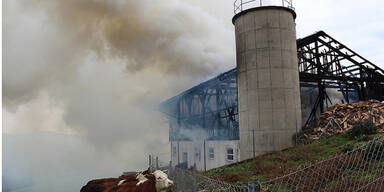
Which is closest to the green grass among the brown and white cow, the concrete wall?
the concrete wall

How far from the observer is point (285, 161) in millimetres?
12766

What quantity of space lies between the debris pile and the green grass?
1245 mm

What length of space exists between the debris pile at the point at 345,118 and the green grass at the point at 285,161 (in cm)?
125

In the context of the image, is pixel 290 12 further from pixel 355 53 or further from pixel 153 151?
pixel 153 151

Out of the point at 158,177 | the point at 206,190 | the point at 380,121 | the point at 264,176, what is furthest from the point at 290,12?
the point at 158,177

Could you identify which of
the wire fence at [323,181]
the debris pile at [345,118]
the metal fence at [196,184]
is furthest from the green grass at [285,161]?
the metal fence at [196,184]

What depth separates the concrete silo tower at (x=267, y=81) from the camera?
15953mm

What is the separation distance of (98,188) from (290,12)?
15.9m

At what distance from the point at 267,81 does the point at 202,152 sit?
10.2 m

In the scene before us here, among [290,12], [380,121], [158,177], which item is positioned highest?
[290,12]

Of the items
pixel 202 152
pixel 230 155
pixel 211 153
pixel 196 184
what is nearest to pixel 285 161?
pixel 196 184

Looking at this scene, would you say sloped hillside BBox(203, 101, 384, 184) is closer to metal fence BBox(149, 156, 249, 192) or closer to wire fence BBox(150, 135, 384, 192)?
wire fence BBox(150, 135, 384, 192)

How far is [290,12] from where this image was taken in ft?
56.9

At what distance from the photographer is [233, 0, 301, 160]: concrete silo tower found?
52.3 ft
